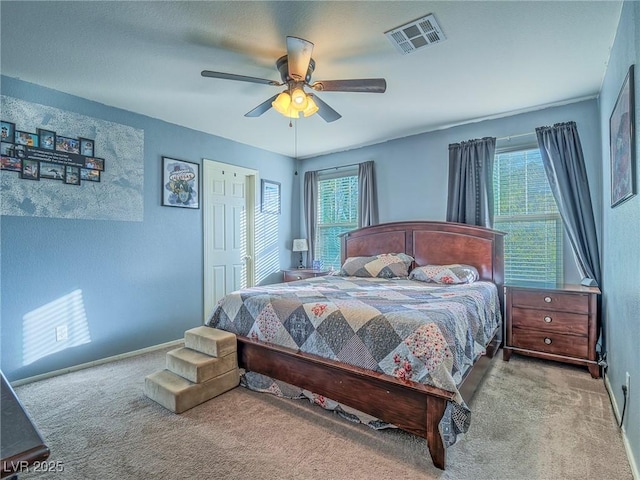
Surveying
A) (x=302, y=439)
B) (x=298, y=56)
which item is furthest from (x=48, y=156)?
(x=302, y=439)

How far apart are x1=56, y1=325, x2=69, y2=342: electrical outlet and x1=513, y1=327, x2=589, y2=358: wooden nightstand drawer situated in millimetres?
4198

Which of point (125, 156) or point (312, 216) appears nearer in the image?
point (125, 156)

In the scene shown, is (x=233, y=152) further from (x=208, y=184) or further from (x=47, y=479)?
(x=47, y=479)

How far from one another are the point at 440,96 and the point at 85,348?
165 inches

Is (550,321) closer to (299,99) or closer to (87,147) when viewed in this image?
(299,99)

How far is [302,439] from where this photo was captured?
192 cm

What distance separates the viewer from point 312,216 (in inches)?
205

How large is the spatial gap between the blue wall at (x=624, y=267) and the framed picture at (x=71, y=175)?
4.11 m

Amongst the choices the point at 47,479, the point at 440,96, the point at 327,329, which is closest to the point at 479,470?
the point at 327,329

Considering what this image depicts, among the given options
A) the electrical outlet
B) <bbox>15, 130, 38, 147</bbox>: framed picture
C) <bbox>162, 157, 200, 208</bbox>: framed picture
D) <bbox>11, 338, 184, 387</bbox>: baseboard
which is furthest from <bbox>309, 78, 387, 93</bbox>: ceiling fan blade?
<bbox>11, 338, 184, 387</bbox>: baseboard

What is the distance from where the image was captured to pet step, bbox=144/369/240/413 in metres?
2.21

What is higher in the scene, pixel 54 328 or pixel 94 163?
pixel 94 163

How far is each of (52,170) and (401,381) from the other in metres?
3.38

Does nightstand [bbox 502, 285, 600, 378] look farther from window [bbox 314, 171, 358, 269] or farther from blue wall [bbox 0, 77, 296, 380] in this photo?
blue wall [bbox 0, 77, 296, 380]
